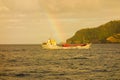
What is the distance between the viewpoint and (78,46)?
196 meters

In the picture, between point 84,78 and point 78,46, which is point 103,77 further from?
point 78,46

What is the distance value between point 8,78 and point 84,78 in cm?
1144

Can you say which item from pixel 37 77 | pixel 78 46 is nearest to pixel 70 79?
pixel 37 77

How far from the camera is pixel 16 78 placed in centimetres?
4609

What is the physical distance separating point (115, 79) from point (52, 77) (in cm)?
947

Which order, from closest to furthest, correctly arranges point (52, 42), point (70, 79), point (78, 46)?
point (70, 79) < point (52, 42) < point (78, 46)

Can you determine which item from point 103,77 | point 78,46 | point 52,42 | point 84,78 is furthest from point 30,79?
point 78,46

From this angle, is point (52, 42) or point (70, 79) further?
point (52, 42)

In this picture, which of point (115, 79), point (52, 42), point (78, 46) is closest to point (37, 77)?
point (115, 79)

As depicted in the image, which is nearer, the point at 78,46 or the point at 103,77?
the point at 103,77

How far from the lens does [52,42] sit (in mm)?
184250

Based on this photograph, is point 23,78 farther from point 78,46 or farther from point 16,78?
point 78,46

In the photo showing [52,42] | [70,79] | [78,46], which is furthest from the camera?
[78,46]

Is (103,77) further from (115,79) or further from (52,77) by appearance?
(52,77)
